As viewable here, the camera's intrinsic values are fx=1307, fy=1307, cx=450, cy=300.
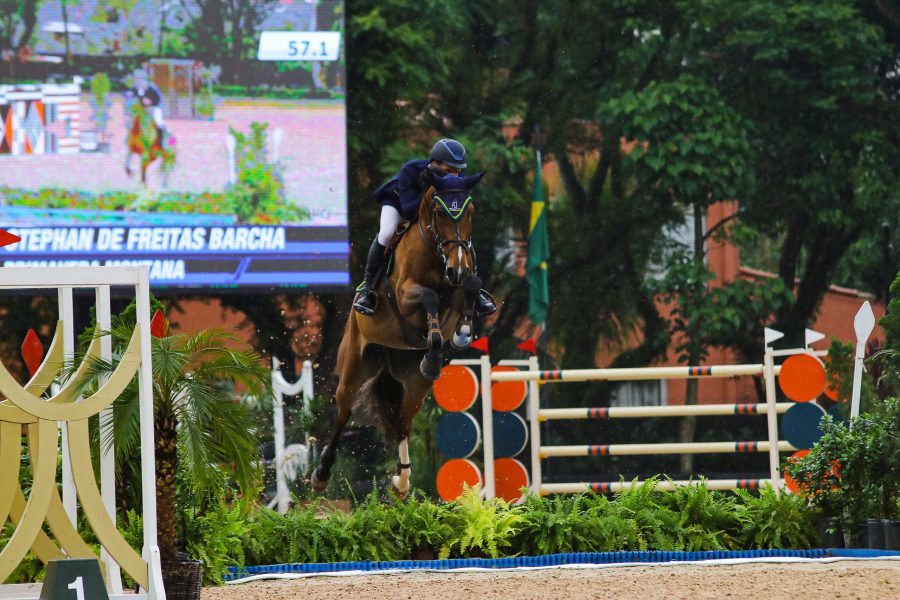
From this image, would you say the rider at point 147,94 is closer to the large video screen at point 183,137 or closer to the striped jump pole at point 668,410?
the large video screen at point 183,137

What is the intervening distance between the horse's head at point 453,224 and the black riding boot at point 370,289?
0.95m

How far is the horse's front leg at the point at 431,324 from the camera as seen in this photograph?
7.17 meters

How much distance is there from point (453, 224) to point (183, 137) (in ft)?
26.6

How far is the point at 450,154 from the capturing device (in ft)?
23.2

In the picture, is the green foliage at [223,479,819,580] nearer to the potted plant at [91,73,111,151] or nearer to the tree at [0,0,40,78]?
the potted plant at [91,73,111,151]

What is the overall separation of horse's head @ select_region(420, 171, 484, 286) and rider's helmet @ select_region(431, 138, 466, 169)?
108 mm

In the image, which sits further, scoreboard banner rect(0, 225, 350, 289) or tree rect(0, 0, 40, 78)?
tree rect(0, 0, 40, 78)

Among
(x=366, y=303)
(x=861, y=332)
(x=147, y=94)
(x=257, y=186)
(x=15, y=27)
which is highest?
(x=15, y=27)

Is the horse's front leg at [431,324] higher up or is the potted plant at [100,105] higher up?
the potted plant at [100,105]

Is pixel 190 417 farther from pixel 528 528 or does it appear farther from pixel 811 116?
pixel 811 116

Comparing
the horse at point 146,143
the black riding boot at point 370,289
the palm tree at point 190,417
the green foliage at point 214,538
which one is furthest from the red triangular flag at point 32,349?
the horse at point 146,143

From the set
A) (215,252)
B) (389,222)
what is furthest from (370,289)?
(215,252)

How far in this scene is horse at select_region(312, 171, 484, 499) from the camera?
6957 mm

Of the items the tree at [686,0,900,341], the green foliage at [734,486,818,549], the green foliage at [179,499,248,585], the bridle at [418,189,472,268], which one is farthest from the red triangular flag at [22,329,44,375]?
the tree at [686,0,900,341]
